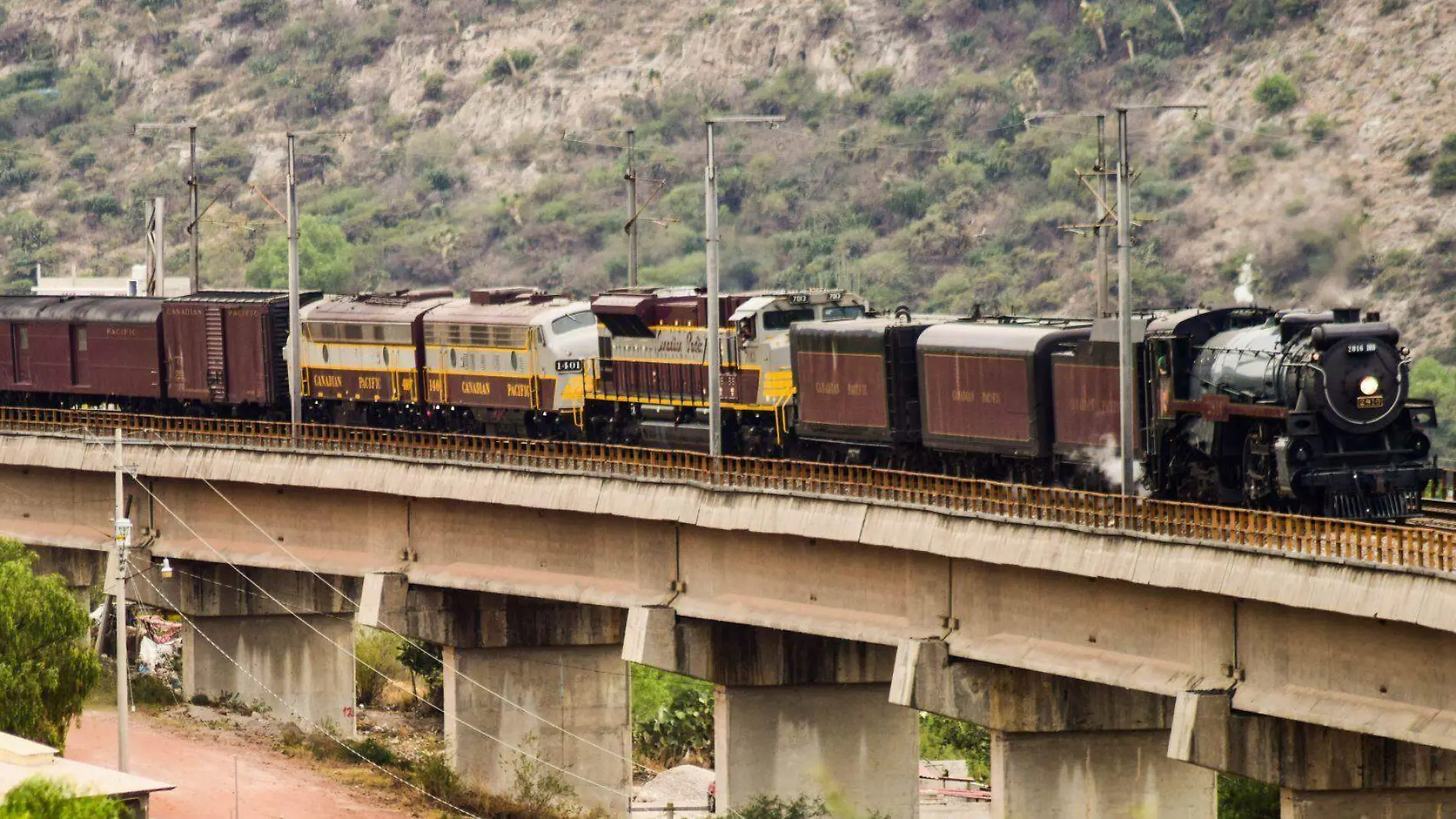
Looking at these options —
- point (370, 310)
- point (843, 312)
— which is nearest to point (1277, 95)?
point (370, 310)

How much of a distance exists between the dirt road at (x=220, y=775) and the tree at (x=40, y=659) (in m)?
3.05

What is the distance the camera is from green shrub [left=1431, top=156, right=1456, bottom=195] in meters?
123

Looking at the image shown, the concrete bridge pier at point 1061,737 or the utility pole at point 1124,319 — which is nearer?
the utility pole at point 1124,319

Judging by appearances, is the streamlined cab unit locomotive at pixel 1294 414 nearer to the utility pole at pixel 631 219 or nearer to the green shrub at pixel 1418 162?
the utility pole at pixel 631 219

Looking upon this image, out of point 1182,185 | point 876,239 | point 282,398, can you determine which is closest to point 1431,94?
point 1182,185

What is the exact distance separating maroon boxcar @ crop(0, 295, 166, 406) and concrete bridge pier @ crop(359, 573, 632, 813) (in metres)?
16.9

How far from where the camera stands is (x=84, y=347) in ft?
238

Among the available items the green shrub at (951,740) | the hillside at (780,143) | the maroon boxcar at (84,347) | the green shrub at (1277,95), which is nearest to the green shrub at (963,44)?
the hillside at (780,143)

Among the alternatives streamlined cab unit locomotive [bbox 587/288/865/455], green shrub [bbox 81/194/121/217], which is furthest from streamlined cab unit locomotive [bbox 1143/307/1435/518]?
green shrub [bbox 81/194/121/217]

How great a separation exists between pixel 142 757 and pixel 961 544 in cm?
2547

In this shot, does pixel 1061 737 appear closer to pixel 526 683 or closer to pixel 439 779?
pixel 526 683

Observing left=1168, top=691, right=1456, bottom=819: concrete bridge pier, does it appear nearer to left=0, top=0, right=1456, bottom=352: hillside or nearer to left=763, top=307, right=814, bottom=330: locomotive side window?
left=763, top=307, right=814, bottom=330: locomotive side window

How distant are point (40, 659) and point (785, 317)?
18447 mm

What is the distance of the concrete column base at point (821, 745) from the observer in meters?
49.7
